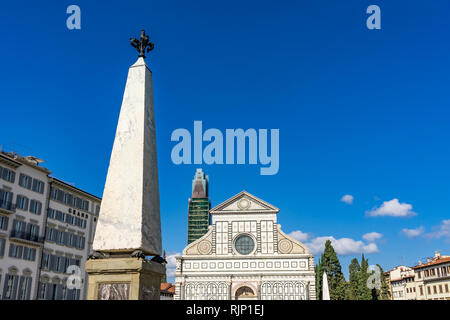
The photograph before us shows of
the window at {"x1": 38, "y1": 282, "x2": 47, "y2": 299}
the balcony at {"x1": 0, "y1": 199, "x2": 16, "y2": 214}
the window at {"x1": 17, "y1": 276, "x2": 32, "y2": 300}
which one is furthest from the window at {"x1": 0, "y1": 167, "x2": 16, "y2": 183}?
the window at {"x1": 38, "y1": 282, "x2": 47, "y2": 299}

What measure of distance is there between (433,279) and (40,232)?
41369 millimetres

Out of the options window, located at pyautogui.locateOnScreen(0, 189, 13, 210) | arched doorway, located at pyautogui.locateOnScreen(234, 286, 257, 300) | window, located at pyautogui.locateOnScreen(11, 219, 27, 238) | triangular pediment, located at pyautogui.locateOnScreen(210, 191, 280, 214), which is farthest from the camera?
triangular pediment, located at pyautogui.locateOnScreen(210, 191, 280, 214)

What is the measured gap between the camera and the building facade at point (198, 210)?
89625mm

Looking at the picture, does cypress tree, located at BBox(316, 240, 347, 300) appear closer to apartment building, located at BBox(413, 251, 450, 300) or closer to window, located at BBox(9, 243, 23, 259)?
apartment building, located at BBox(413, 251, 450, 300)

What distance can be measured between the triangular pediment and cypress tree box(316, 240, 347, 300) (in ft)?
31.1

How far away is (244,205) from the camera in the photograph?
49031 mm

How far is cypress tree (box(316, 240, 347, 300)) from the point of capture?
48.5m

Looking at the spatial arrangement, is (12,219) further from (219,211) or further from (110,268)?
(219,211)

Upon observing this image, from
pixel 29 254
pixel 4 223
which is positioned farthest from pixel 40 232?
pixel 4 223

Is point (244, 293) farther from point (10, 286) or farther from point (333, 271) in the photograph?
point (10, 286)

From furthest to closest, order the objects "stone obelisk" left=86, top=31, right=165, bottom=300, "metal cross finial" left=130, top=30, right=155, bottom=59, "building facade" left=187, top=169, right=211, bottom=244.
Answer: "building facade" left=187, top=169, right=211, bottom=244, "metal cross finial" left=130, top=30, right=155, bottom=59, "stone obelisk" left=86, top=31, right=165, bottom=300

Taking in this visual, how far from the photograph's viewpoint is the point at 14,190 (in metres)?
26.1

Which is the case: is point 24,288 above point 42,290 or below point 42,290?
above
